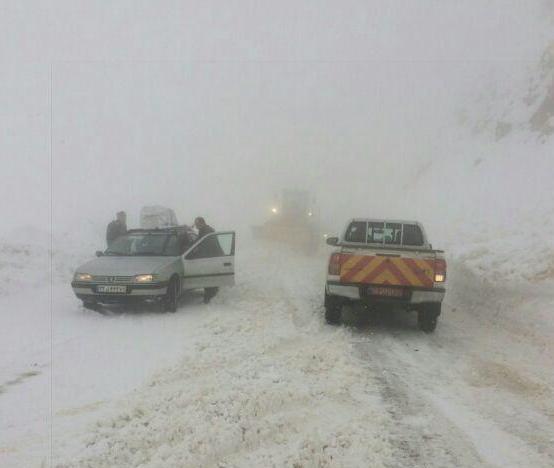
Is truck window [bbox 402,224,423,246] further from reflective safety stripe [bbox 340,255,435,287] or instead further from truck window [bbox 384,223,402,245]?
reflective safety stripe [bbox 340,255,435,287]

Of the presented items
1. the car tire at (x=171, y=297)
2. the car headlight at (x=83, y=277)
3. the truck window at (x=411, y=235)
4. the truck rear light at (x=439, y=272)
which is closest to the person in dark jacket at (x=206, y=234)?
the car tire at (x=171, y=297)

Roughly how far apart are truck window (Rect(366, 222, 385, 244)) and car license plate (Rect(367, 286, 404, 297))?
5.78 ft

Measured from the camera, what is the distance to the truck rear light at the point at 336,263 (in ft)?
25.7

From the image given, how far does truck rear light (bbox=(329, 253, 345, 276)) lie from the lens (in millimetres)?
7844

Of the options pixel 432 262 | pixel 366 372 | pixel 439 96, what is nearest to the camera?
pixel 366 372

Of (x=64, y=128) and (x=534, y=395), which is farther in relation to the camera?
(x=64, y=128)

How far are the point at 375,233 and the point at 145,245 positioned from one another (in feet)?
15.3

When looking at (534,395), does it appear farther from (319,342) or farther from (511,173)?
(511,173)

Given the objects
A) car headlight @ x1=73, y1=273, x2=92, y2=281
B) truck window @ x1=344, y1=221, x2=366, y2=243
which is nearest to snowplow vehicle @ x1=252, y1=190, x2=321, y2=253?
truck window @ x1=344, y1=221, x2=366, y2=243

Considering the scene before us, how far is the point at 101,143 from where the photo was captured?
A: 8212 centimetres

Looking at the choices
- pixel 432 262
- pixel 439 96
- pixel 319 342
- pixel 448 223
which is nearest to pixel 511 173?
pixel 448 223

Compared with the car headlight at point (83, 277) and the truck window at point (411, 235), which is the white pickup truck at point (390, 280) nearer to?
the truck window at point (411, 235)

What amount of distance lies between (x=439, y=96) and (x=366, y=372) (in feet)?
162

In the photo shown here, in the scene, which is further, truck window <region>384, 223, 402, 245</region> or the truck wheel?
truck window <region>384, 223, 402, 245</region>
